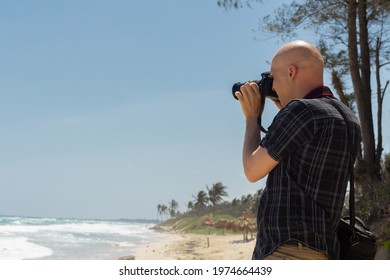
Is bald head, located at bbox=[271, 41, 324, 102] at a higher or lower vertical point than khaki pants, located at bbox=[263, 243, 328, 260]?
higher

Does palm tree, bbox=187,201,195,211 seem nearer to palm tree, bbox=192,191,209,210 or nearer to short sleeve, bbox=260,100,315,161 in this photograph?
palm tree, bbox=192,191,209,210

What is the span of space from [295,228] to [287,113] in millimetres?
318

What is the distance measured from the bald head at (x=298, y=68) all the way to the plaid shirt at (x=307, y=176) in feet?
0.30

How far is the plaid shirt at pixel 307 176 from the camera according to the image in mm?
1282

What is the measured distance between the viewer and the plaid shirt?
1.28m

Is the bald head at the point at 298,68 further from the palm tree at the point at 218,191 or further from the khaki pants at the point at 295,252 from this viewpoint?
the palm tree at the point at 218,191

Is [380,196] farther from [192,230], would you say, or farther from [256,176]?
[192,230]

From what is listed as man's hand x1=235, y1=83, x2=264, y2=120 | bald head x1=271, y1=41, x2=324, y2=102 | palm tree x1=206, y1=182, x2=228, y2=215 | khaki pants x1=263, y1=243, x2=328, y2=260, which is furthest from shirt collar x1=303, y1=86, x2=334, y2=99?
palm tree x1=206, y1=182, x2=228, y2=215

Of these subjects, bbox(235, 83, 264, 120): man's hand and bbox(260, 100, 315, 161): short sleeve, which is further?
bbox(235, 83, 264, 120): man's hand

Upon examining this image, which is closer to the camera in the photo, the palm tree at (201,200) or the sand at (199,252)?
the sand at (199,252)

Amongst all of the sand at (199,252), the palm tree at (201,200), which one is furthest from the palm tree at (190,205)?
the sand at (199,252)

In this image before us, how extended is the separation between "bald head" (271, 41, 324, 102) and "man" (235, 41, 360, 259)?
0.07 metres

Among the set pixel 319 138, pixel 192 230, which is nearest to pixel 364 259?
pixel 319 138
